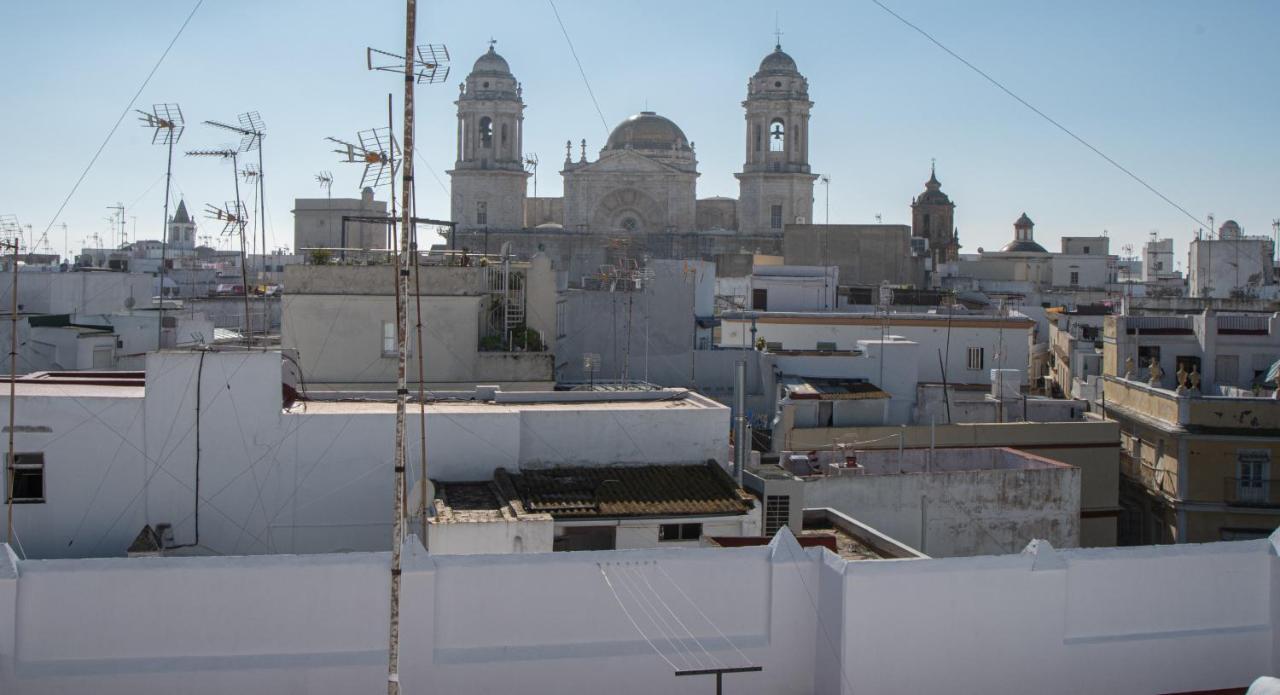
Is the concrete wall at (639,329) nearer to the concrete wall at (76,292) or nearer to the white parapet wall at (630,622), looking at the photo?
the concrete wall at (76,292)

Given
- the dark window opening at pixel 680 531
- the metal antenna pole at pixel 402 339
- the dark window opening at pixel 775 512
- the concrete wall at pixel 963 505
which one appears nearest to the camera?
→ the metal antenna pole at pixel 402 339

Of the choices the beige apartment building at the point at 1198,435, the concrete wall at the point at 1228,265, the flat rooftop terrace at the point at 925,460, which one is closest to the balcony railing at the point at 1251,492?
the beige apartment building at the point at 1198,435

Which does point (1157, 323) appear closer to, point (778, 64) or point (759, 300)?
point (759, 300)

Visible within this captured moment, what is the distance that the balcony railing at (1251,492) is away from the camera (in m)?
20.0

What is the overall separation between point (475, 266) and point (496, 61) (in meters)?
45.1

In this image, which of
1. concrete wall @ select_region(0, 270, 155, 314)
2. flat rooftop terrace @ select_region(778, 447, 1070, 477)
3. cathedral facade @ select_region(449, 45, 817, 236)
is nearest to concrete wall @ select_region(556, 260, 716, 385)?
flat rooftop terrace @ select_region(778, 447, 1070, 477)

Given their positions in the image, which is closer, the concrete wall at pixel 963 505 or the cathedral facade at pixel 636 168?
the concrete wall at pixel 963 505

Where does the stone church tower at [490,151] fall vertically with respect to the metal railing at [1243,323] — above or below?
above

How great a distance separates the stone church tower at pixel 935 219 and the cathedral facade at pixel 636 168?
17.7 feet

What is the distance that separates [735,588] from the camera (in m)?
9.23

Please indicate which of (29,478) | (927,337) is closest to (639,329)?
(927,337)

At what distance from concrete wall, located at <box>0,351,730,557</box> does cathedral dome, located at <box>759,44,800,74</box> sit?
5151 cm

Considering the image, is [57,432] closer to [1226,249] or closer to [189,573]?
[189,573]

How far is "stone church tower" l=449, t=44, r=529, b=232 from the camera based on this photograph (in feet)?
201
